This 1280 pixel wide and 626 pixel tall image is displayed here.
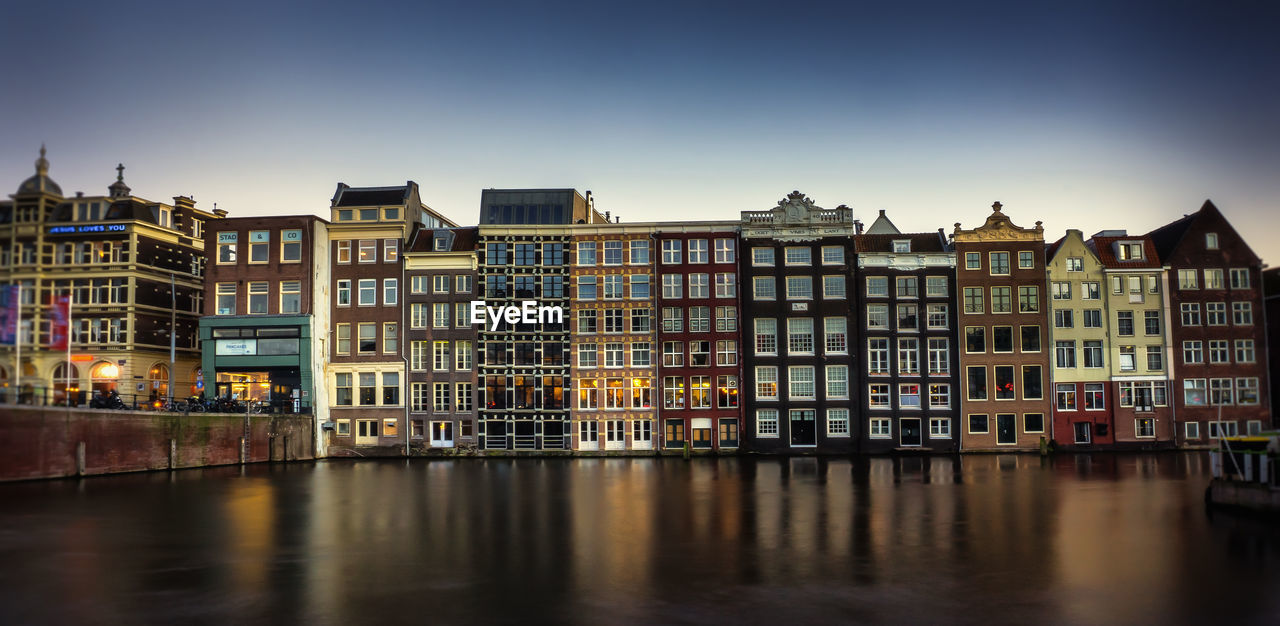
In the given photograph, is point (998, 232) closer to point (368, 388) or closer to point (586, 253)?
point (586, 253)

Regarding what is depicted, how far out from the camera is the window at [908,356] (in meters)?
78.9

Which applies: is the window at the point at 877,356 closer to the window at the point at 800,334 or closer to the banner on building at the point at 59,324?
the window at the point at 800,334

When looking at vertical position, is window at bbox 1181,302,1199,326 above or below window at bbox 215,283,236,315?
below

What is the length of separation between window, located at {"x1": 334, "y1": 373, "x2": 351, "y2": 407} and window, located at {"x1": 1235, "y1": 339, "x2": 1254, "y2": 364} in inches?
3248

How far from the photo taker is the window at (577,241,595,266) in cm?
8162

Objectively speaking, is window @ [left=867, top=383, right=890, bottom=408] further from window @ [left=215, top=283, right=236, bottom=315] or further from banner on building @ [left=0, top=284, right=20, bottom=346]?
banner on building @ [left=0, top=284, right=20, bottom=346]

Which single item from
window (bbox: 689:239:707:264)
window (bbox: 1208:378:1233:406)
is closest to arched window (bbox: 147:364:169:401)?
window (bbox: 689:239:707:264)

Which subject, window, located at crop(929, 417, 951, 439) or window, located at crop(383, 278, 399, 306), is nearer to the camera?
window, located at crop(929, 417, 951, 439)

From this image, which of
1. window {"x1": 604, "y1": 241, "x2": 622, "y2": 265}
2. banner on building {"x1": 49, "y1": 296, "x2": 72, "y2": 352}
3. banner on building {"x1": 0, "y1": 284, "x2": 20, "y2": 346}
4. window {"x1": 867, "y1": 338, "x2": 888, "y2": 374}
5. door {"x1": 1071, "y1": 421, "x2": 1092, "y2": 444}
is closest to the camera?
banner on building {"x1": 0, "y1": 284, "x2": 20, "y2": 346}

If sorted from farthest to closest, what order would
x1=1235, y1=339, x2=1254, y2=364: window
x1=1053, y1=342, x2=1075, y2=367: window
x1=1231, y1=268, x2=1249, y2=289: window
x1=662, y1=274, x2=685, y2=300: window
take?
1. x1=662, y1=274, x2=685, y2=300: window
2. x1=1053, y1=342, x2=1075, y2=367: window
3. x1=1235, y1=339, x2=1254, y2=364: window
4. x1=1231, y1=268, x2=1249, y2=289: window

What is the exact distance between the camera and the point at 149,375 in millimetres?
57312

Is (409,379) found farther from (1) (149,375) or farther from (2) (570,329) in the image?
(1) (149,375)

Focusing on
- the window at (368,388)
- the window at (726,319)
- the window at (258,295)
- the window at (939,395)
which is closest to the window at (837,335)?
the window at (726,319)

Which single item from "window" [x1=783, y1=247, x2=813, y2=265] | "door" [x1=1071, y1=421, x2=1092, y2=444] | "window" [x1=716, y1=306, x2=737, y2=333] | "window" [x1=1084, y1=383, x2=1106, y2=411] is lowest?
Answer: "door" [x1=1071, y1=421, x2=1092, y2=444]
